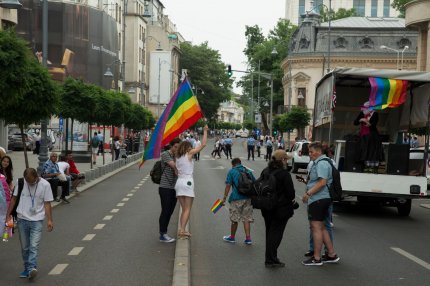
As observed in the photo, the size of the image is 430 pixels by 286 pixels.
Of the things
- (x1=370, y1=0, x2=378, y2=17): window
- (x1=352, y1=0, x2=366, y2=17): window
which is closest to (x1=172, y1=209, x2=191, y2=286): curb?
(x1=370, y1=0, x2=378, y2=17): window

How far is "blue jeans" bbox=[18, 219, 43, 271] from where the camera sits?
8.71 meters

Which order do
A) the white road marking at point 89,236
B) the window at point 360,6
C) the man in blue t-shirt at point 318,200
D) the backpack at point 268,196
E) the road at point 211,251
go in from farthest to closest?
1. the window at point 360,6
2. the white road marking at point 89,236
3. the man in blue t-shirt at point 318,200
4. the backpack at point 268,196
5. the road at point 211,251

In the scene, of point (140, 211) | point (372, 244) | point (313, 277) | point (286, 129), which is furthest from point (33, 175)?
point (286, 129)

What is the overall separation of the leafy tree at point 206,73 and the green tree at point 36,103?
3866 inches

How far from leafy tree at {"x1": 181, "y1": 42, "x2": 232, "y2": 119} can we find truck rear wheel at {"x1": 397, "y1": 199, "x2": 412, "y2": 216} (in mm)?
99919

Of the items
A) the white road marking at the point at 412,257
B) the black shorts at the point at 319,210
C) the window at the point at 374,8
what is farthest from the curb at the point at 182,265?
the window at the point at 374,8

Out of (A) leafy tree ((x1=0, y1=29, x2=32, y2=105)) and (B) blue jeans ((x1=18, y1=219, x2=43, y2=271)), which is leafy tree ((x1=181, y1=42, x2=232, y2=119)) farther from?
(B) blue jeans ((x1=18, y1=219, x2=43, y2=271))

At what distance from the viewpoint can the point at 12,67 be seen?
14148 millimetres

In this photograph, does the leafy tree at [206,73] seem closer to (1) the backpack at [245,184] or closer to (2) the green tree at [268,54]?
(2) the green tree at [268,54]

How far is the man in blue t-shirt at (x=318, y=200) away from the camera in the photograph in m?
Result: 9.80

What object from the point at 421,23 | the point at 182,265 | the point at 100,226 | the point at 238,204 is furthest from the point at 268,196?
the point at 421,23

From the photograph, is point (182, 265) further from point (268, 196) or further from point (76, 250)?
point (76, 250)

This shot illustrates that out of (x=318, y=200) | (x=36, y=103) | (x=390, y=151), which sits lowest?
(x=318, y=200)

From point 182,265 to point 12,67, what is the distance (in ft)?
22.4
